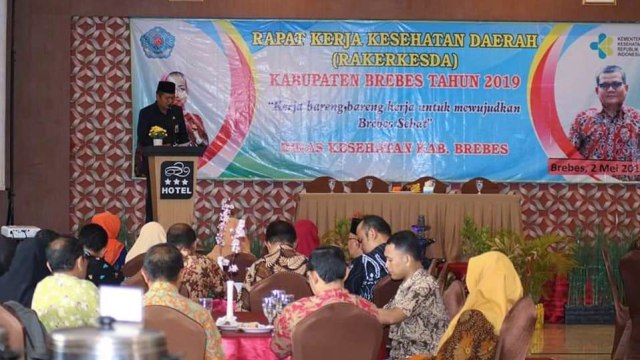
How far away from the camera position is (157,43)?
11367 mm

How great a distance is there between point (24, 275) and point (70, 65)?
6.34 meters

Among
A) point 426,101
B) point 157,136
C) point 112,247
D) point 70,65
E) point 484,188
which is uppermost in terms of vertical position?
point 70,65

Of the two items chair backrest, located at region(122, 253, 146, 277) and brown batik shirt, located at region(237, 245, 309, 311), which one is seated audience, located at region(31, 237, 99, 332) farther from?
chair backrest, located at region(122, 253, 146, 277)

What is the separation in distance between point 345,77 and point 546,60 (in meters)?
2.00

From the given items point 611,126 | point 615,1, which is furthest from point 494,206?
point 615,1

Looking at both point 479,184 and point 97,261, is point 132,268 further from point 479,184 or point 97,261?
point 479,184

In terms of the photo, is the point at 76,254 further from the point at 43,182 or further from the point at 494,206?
the point at 43,182

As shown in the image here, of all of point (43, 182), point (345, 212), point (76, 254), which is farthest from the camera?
point (43, 182)

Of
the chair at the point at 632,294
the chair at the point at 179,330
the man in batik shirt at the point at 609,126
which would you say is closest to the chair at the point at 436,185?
the man in batik shirt at the point at 609,126

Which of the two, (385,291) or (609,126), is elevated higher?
(609,126)

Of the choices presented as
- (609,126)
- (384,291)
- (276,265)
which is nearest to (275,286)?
(276,265)

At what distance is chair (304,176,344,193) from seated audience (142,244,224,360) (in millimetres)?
6097


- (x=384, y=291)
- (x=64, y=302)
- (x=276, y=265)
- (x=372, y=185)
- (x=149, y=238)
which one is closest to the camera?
(x=64, y=302)

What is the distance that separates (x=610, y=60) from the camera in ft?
38.0
